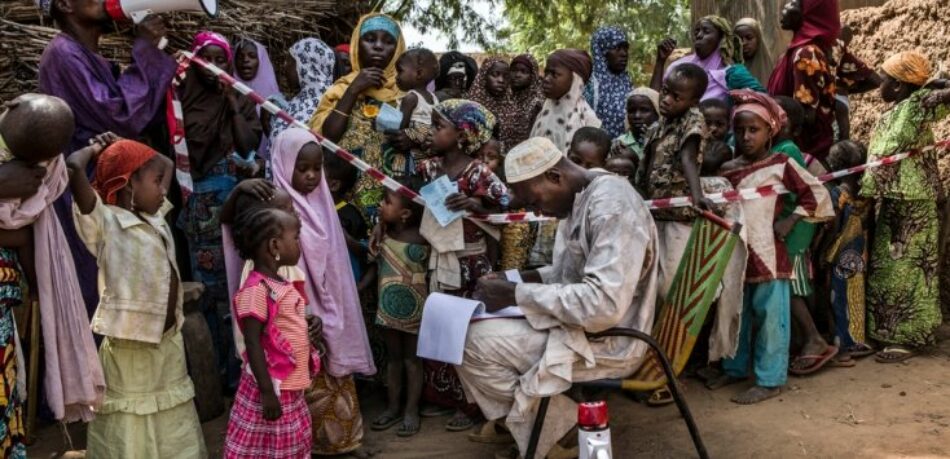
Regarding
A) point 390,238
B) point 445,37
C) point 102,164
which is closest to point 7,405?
point 102,164

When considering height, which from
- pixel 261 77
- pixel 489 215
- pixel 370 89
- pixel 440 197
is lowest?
pixel 489 215

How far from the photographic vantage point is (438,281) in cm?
450

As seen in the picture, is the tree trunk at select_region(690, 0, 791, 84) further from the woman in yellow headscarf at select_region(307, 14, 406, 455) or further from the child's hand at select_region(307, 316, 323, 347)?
the child's hand at select_region(307, 316, 323, 347)

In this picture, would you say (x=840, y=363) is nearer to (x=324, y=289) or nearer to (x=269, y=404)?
(x=324, y=289)

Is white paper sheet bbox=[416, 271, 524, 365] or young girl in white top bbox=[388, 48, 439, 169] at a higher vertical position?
young girl in white top bbox=[388, 48, 439, 169]

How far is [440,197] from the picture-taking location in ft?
14.5

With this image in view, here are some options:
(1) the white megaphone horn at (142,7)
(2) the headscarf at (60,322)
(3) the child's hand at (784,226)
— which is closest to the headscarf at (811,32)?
(3) the child's hand at (784,226)

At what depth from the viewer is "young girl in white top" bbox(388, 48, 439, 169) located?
16.1ft

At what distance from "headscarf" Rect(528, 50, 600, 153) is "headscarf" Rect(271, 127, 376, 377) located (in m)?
1.95

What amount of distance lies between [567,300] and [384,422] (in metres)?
1.63

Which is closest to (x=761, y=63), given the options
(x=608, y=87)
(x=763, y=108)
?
(x=608, y=87)

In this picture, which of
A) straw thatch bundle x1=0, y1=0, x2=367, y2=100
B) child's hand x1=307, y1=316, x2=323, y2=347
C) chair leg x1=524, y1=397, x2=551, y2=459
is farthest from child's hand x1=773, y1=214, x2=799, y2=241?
straw thatch bundle x1=0, y1=0, x2=367, y2=100

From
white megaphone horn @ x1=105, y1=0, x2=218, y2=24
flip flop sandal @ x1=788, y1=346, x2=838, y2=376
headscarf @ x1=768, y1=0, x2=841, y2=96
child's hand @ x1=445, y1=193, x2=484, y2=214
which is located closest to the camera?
white megaphone horn @ x1=105, y1=0, x2=218, y2=24

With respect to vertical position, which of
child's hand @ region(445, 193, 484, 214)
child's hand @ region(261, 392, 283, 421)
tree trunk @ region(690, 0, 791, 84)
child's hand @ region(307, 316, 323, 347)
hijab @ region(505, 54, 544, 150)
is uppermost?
tree trunk @ region(690, 0, 791, 84)
